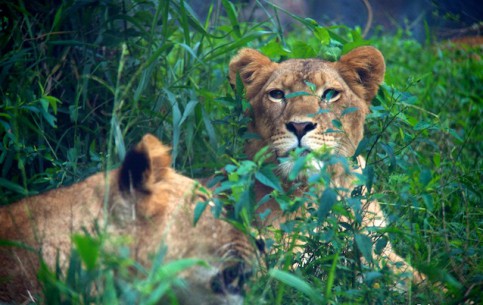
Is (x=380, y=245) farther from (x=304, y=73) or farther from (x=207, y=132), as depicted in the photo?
(x=207, y=132)

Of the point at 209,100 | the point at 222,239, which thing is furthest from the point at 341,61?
the point at 222,239

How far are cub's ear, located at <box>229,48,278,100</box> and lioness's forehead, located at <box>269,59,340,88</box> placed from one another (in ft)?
0.34

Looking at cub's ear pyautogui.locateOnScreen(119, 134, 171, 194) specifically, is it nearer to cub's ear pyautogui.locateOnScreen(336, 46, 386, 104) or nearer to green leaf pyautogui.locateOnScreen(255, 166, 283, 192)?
green leaf pyautogui.locateOnScreen(255, 166, 283, 192)

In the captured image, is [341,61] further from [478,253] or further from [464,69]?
[464,69]

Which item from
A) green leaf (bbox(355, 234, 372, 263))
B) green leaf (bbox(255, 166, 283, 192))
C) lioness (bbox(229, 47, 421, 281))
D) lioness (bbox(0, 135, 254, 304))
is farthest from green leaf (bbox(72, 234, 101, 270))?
lioness (bbox(229, 47, 421, 281))

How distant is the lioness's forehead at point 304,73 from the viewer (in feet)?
12.8

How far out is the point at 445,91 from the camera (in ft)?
20.4

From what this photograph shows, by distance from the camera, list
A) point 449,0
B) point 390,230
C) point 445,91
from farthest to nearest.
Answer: point 449,0 → point 445,91 → point 390,230

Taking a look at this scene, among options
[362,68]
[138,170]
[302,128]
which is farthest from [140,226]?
[362,68]

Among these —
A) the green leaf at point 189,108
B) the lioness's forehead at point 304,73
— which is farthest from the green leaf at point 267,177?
the green leaf at point 189,108

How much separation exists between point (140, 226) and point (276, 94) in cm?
174

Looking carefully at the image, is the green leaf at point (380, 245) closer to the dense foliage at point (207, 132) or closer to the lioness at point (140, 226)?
the dense foliage at point (207, 132)

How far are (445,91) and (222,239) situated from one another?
4.20 m

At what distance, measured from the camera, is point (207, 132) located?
442 cm
